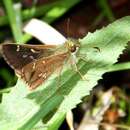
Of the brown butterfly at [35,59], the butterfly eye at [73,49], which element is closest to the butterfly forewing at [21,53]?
the brown butterfly at [35,59]

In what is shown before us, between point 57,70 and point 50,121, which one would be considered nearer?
point 50,121

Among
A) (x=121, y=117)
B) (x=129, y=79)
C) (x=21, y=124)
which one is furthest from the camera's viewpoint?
(x=129, y=79)

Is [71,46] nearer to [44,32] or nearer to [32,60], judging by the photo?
[32,60]

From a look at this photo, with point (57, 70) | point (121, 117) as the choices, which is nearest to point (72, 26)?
point (121, 117)

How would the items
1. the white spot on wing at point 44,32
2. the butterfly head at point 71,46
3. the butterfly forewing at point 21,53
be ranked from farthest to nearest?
1. the white spot on wing at point 44,32
2. the butterfly head at point 71,46
3. the butterfly forewing at point 21,53

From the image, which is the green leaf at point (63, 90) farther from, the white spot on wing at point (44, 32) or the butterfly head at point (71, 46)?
the white spot on wing at point (44, 32)

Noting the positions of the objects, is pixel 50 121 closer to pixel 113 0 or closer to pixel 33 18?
pixel 33 18
